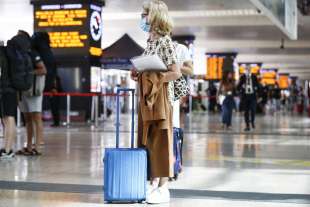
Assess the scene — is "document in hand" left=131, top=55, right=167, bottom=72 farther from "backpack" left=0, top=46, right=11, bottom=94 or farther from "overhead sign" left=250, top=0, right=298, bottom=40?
"overhead sign" left=250, top=0, right=298, bottom=40

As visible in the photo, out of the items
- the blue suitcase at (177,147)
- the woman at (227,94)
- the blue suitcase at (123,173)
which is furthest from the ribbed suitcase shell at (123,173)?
the woman at (227,94)

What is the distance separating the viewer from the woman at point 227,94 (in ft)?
57.5

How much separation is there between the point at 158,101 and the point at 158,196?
2.69 ft

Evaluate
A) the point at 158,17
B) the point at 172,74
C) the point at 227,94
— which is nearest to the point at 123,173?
the point at 172,74

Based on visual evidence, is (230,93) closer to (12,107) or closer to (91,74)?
(91,74)

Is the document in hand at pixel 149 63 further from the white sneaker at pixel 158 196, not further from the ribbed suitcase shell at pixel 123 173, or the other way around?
the white sneaker at pixel 158 196

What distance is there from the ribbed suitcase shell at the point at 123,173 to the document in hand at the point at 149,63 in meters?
0.73

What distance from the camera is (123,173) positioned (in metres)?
5.38

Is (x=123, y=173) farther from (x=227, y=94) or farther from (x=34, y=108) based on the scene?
(x=227, y=94)

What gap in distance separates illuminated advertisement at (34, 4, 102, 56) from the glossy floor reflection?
8488 mm

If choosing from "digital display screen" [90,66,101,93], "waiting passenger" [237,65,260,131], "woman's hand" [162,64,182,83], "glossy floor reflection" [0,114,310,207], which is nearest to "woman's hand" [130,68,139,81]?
"woman's hand" [162,64,182,83]

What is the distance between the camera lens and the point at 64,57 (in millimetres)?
20109

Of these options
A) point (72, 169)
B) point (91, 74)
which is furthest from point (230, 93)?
point (72, 169)

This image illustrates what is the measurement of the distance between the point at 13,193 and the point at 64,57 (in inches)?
571
